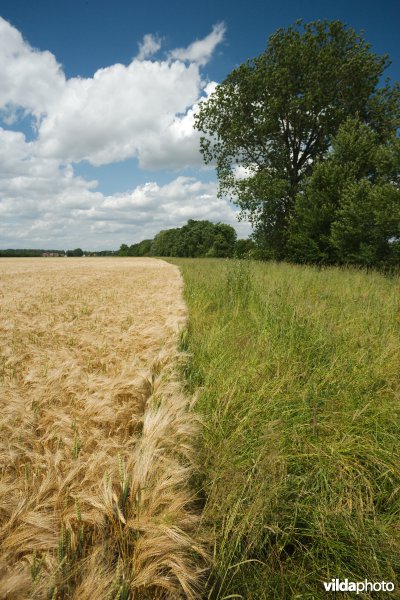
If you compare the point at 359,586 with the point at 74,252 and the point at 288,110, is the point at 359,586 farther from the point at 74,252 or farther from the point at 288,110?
the point at 74,252

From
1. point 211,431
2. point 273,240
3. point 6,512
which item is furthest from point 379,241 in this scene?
point 6,512

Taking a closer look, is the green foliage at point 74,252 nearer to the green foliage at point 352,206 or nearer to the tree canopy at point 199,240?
the tree canopy at point 199,240

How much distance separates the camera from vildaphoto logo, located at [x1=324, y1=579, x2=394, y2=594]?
1171mm

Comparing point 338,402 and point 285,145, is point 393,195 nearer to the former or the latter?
point 285,145

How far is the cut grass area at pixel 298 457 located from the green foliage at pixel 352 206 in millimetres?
11278

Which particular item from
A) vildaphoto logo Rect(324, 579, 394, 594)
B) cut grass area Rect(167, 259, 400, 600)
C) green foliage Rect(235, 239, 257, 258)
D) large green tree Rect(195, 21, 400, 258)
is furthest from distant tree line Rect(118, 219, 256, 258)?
vildaphoto logo Rect(324, 579, 394, 594)

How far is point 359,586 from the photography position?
1181 mm

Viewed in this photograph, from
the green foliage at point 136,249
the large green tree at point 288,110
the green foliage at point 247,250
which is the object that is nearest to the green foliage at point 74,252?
the green foliage at point 136,249

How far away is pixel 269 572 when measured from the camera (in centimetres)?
127

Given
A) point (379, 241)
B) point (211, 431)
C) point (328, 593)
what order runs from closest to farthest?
point (328, 593)
point (211, 431)
point (379, 241)

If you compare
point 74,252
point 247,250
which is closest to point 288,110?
point 247,250

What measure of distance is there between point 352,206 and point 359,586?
591 inches

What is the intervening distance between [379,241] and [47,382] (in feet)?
48.8

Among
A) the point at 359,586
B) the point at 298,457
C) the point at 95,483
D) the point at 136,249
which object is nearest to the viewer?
the point at 359,586
